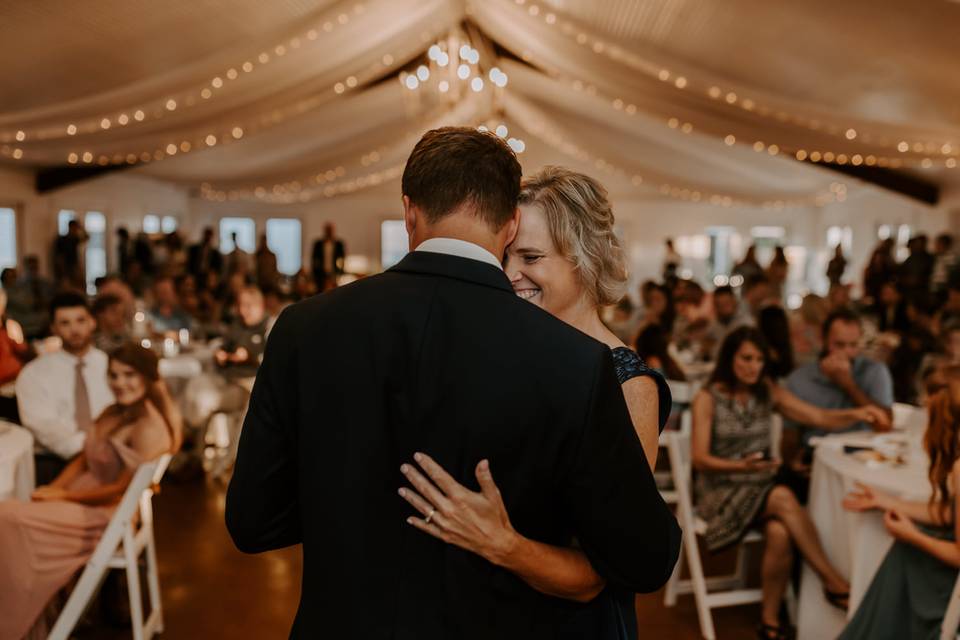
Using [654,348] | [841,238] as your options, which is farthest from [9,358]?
[841,238]

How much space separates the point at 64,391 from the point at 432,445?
345 centimetres

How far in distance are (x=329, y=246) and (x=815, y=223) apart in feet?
33.3

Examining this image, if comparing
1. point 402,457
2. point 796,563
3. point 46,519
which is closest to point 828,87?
point 796,563

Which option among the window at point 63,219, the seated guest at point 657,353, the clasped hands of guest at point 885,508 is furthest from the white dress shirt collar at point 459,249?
the window at point 63,219

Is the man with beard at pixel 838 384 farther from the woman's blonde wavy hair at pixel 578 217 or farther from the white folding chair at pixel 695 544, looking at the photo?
the woman's blonde wavy hair at pixel 578 217

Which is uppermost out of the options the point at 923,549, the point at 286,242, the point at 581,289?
the point at 286,242

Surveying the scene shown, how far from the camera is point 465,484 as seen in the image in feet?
3.68

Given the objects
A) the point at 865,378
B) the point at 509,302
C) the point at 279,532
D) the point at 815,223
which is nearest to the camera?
the point at 509,302

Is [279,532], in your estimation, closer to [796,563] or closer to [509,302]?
[509,302]

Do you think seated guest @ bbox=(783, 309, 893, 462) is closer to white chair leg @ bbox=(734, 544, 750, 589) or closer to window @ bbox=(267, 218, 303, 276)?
white chair leg @ bbox=(734, 544, 750, 589)

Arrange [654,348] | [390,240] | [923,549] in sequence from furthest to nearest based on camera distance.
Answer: [390,240] → [654,348] → [923,549]

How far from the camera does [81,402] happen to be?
160 inches

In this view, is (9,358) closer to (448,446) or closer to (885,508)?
(885,508)

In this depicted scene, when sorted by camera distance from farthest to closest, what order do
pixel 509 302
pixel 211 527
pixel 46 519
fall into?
pixel 211 527 < pixel 46 519 < pixel 509 302
